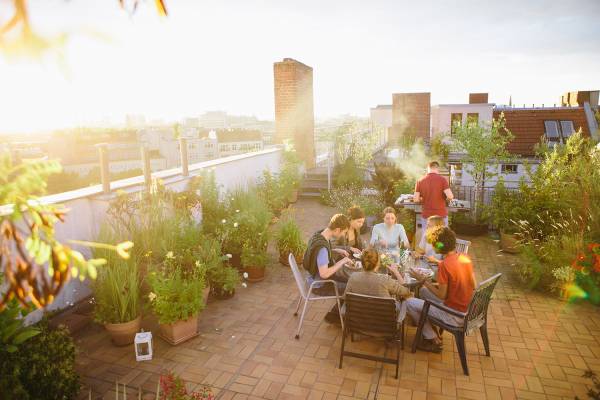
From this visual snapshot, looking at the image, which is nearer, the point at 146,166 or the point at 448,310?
the point at 448,310

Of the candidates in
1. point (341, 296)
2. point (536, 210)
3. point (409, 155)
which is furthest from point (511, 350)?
point (409, 155)

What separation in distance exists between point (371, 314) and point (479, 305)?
3.79 feet

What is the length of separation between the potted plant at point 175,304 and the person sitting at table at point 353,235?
6.60 feet

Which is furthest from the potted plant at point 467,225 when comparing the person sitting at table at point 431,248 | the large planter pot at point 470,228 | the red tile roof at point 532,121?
the red tile roof at point 532,121

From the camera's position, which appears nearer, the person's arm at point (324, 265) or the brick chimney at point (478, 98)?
the person's arm at point (324, 265)

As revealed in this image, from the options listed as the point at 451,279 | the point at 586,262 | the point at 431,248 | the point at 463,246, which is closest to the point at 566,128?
the point at 586,262

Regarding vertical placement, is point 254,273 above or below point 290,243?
below

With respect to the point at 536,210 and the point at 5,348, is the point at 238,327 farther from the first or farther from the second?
the point at 536,210

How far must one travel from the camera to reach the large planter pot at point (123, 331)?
15.1ft

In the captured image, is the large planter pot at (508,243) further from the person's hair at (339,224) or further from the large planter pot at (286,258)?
the person's hair at (339,224)

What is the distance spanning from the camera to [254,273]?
6.57 m

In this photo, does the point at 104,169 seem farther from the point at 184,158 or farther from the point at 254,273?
the point at 254,273

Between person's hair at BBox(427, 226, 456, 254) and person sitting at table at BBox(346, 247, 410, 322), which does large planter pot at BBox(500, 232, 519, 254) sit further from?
person sitting at table at BBox(346, 247, 410, 322)

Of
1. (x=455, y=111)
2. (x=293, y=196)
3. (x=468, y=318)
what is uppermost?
(x=455, y=111)
